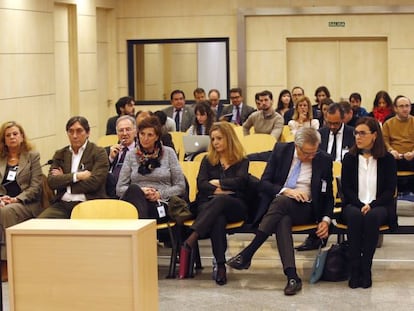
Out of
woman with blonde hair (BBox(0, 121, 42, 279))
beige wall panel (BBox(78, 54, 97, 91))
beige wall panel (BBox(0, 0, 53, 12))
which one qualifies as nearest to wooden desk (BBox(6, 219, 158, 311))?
woman with blonde hair (BBox(0, 121, 42, 279))

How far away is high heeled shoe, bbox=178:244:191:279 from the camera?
23.0 feet

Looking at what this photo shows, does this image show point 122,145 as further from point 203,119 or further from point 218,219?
point 203,119

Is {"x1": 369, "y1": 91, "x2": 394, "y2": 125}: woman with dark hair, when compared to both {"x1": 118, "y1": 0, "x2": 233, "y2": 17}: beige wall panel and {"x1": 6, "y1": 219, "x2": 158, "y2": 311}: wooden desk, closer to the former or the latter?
{"x1": 118, "y1": 0, "x2": 233, "y2": 17}: beige wall panel

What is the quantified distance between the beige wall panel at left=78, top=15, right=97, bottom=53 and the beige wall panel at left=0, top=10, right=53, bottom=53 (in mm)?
1222

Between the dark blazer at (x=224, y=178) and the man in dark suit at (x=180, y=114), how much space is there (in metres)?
4.93

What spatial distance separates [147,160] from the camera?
23.8 feet

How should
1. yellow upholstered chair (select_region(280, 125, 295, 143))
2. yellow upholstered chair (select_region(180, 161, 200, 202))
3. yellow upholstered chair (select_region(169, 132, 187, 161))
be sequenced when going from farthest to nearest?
yellow upholstered chair (select_region(280, 125, 295, 143)) → yellow upholstered chair (select_region(169, 132, 187, 161)) → yellow upholstered chair (select_region(180, 161, 200, 202))

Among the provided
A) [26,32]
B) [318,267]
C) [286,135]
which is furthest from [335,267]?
[26,32]

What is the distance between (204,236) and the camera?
278 inches

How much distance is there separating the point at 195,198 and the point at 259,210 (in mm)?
625

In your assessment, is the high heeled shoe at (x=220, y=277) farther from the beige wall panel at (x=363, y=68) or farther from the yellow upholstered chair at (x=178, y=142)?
the beige wall panel at (x=363, y=68)

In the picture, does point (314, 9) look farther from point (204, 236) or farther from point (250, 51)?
point (204, 236)

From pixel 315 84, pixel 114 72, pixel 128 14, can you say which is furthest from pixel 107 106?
pixel 315 84

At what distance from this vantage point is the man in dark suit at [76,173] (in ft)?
23.9
